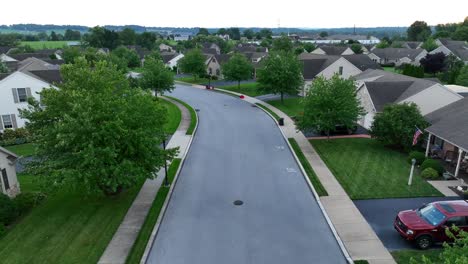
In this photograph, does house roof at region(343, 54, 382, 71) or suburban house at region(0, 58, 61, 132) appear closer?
suburban house at region(0, 58, 61, 132)

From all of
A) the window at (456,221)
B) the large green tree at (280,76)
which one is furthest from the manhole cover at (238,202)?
the large green tree at (280,76)

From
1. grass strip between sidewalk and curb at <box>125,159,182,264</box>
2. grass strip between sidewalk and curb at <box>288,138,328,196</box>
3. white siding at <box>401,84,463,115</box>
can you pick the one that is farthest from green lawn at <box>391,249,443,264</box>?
white siding at <box>401,84,463,115</box>

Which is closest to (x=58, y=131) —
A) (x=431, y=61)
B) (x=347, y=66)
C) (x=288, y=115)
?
(x=288, y=115)

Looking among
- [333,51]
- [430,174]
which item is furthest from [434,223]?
[333,51]

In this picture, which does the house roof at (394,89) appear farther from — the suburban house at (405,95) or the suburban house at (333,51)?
the suburban house at (333,51)

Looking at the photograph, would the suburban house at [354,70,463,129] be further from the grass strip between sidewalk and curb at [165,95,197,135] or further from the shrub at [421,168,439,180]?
the grass strip between sidewalk and curb at [165,95,197,135]

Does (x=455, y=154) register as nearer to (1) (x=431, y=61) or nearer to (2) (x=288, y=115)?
(2) (x=288, y=115)

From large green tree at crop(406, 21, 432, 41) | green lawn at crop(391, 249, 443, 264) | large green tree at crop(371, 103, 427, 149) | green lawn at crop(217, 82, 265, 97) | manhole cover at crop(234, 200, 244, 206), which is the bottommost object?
green lawn at crop(391, 249, 443, 264)
